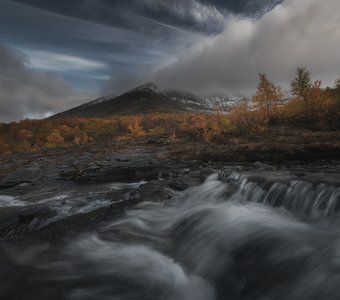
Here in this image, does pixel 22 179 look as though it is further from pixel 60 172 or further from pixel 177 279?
pixel 177 279

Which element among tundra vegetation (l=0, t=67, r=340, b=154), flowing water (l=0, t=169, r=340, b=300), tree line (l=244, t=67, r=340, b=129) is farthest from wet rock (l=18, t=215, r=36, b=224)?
→ tree line (l=244, t=67, r=340, b=129)

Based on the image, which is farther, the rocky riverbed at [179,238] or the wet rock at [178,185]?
the wet rock at [178,185]

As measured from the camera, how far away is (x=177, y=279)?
7.41m

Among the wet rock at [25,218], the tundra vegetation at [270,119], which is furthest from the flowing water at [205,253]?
the tundra vegetation at [270,119]

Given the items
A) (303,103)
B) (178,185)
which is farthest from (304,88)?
(178,185)

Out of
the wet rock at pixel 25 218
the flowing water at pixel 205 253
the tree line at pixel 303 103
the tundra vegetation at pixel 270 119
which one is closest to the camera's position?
the flowing water at pixel 205 253

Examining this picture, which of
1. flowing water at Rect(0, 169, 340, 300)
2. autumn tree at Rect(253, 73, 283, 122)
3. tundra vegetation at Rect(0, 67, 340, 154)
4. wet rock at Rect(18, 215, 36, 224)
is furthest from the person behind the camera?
autumn tree at Rect(253, 73, 283, 122)

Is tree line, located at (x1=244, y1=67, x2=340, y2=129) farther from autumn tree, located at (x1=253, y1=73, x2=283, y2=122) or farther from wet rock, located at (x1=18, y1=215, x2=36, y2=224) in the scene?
wet rock, located at (x1=18, y1=215, x2=36, y2=224)

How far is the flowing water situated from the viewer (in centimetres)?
676

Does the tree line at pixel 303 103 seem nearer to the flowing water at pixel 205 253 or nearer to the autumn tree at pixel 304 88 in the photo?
the autumn tree at pixel 304 88

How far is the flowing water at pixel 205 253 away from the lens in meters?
6.76

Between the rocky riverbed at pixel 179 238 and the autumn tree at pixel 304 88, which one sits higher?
the autumn tree at pixel 304 88

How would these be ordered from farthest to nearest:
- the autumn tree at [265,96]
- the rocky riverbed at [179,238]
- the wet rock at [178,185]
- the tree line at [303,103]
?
1. the autumn tree at [265,96]
2. the tree line at [303,103]
3. the wet rock at [178,185]
4. the rocky riverbed at [179,238]

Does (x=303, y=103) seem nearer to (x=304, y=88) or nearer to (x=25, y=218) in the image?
(x=304, y=88)
